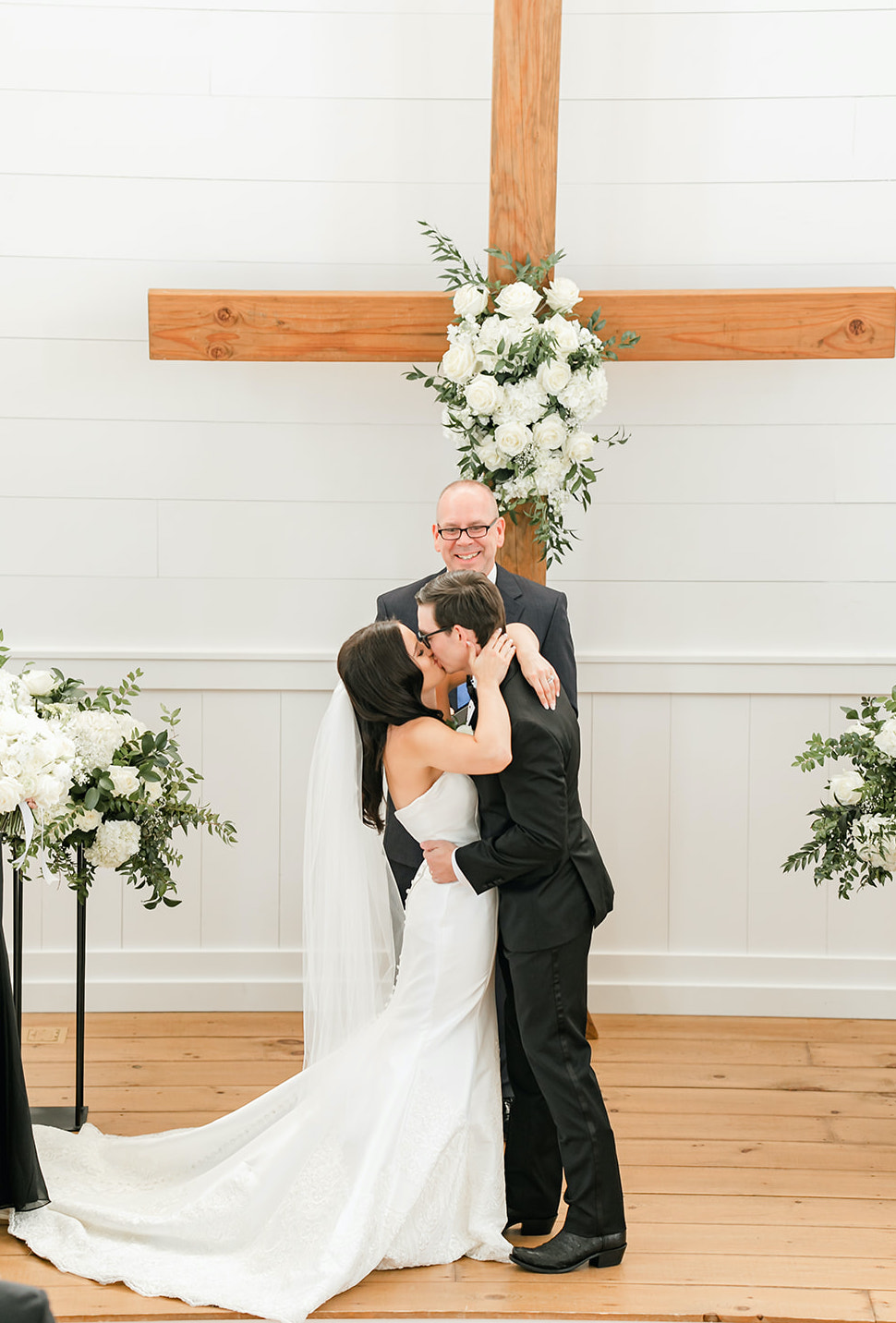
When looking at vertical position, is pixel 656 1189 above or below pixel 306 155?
below

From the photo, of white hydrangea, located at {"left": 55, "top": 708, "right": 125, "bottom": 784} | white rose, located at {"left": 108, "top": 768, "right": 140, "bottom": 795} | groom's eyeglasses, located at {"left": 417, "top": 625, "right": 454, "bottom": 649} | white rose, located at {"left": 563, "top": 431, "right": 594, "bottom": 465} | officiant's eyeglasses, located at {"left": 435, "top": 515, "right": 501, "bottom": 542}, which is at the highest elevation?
white rose, located at {"left": 563, "top": 431, "right": 594, "bottom": 465}

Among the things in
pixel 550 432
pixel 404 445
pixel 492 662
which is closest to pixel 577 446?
pixel 550 432

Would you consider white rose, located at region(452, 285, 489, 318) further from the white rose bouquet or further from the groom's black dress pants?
the groom's black dress pants

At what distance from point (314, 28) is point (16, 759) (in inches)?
93.7

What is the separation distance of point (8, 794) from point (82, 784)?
323 millimetres

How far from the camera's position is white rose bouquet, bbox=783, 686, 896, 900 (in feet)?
9.49

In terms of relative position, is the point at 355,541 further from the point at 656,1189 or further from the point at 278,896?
the point at 656,1189

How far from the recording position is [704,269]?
3.68 m

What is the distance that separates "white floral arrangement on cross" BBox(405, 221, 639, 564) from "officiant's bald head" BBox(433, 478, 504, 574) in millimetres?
224

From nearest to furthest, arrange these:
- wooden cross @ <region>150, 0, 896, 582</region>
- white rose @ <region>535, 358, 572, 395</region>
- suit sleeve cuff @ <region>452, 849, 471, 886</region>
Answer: suit sleeve cuff @ <region>452, 849, 471, 886</region> → white rose @ <region>535, 358, 572, 395</region> → wooden cross @ <region>150, 0, 896, 582</region>

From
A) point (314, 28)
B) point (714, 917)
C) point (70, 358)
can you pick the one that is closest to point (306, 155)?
point (314, 28)

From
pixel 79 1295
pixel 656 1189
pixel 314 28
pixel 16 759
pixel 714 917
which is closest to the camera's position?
pixel 79 1295

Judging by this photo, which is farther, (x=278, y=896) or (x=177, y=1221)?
(x=278, y=896)

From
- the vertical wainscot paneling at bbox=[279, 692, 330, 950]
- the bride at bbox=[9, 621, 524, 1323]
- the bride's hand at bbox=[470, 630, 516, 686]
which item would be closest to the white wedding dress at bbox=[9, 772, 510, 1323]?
the bride at bbox=[9, 621, 524, 1323]
